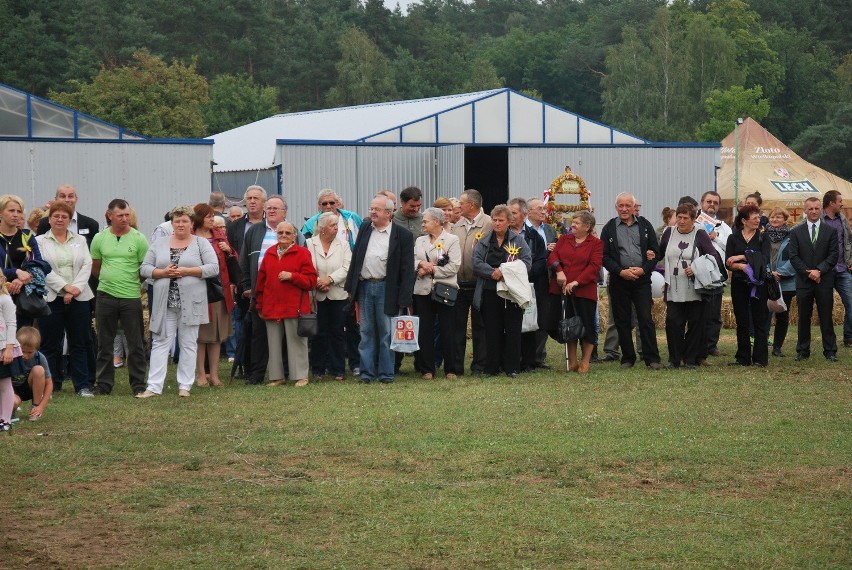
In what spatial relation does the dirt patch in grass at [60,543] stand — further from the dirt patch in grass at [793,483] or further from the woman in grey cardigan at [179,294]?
the woman in grey cardigan at [179,294]

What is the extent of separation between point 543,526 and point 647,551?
0.68m

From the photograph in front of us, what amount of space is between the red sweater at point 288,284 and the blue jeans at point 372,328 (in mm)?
572

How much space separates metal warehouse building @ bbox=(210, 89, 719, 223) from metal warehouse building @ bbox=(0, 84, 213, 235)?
316cm

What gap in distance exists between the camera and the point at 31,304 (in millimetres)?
10852

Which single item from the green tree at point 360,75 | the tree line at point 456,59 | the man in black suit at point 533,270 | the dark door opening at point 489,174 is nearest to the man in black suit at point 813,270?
the man in black suit at point 533,270

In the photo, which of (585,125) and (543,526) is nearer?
(543,526)

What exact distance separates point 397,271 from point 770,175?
110ft

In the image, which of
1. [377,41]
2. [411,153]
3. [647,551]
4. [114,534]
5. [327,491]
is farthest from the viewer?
[377,41]

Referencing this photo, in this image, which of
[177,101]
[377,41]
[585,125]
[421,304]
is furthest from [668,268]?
[377,41]

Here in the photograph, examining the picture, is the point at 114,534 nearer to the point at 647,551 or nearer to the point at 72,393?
the point at 647,551

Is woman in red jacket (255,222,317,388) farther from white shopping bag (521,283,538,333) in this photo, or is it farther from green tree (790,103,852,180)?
green tree (790,103,852,180)

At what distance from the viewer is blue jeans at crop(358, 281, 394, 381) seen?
1253cm

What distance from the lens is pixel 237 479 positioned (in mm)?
7910

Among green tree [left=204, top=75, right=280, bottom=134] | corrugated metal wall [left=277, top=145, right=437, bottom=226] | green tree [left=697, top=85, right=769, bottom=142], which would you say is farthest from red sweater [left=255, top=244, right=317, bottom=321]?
green tree [left=204, top=75, right=280, bottom=134]
